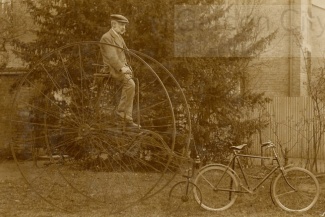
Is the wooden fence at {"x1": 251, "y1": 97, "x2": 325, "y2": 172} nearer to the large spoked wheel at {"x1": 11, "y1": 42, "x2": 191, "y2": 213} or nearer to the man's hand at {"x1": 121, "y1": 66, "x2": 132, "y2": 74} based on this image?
the large spoked wheel at {"x1": 11, "y1": 42, "x2": 191, "y2": 213}

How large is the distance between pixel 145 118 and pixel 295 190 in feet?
14.7

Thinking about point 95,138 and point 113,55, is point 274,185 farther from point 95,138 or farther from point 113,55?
point 113,55

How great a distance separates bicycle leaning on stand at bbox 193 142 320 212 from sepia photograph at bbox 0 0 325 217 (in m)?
0.02

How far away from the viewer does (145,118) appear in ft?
44.4

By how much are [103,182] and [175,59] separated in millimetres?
3165

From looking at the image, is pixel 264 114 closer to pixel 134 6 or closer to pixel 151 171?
pixel 151 171

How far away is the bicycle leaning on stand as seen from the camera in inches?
392

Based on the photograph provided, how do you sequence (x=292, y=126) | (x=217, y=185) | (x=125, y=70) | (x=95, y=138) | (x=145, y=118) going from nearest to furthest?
(x=125, y=70) < (x=95, y=138) < (x=217, y=185) < (x=145, y=118) < (x=292, y=126)

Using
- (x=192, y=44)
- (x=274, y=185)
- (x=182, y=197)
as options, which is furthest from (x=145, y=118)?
(x=274, y=185)

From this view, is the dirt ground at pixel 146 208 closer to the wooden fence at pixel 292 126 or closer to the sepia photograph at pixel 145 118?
the sepia photograph at pixel 145 118

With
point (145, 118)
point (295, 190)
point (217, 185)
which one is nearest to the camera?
point (295, 190)

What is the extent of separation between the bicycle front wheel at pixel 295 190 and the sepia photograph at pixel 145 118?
26 mm

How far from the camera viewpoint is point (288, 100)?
18969mm

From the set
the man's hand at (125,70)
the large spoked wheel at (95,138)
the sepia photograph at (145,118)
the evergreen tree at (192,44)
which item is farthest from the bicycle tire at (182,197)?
the evergreen tree at (192,44)
